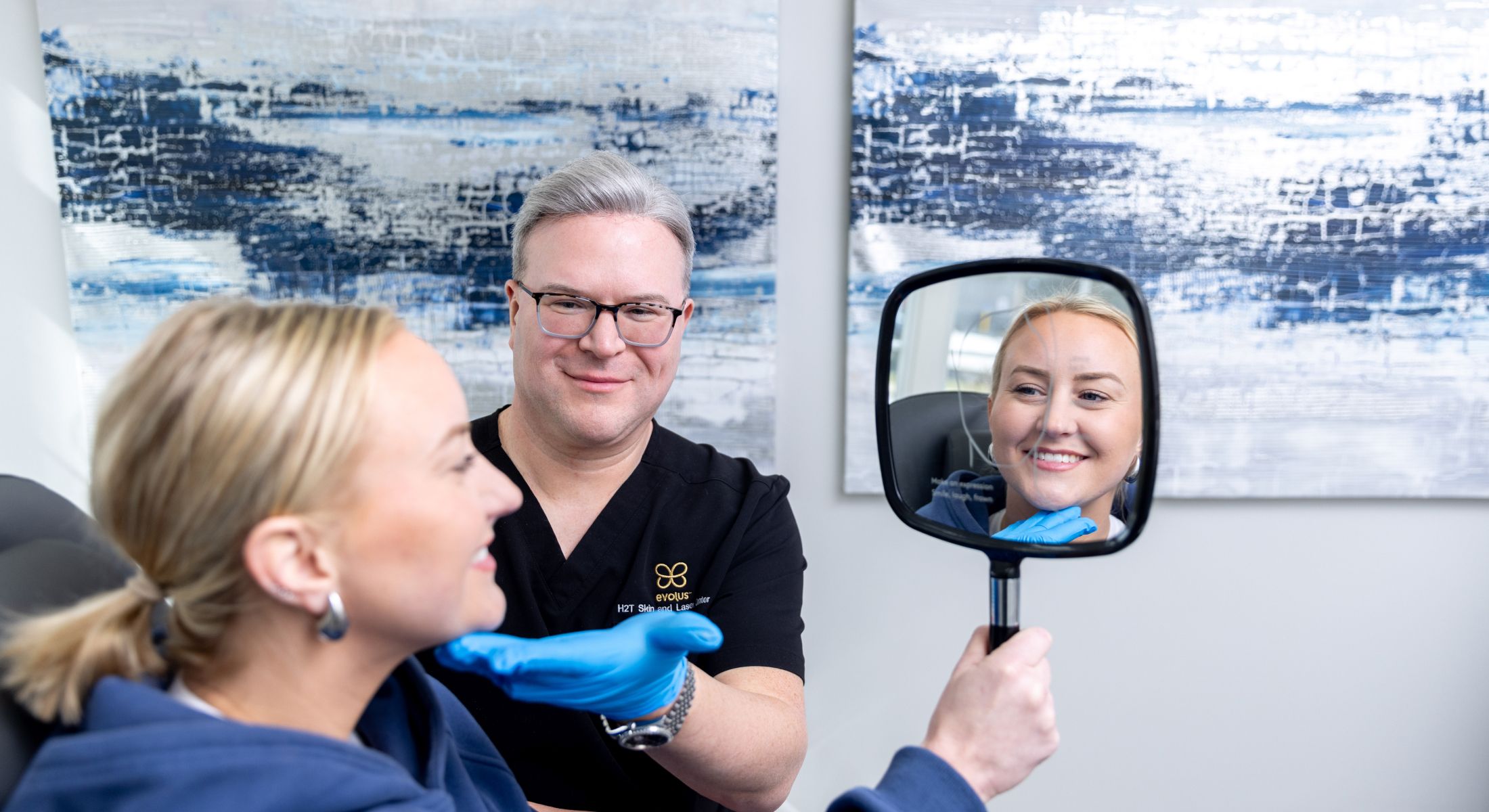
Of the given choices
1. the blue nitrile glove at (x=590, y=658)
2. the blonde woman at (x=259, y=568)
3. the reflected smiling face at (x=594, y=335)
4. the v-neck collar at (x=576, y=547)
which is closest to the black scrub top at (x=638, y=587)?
the v-neck collar at (x=576, y=547)

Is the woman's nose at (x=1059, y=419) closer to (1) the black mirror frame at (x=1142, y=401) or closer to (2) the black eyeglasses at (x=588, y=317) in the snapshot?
(1) the black mirror frame at (x=1142, y=401)

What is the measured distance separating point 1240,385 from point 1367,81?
0.61 metres

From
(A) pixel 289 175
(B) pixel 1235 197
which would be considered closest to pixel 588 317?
(A) pixel 289 175

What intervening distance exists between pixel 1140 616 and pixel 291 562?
5.69ft

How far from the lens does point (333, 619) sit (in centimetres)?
66

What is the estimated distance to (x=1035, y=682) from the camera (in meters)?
0.76

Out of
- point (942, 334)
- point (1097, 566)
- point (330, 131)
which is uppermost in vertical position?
point (330, 131)

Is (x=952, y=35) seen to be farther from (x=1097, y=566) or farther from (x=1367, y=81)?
(x=1097, y=566)

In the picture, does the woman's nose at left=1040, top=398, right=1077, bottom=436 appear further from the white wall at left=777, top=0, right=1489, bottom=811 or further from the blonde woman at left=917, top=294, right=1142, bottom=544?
the white wall at left=777, top=0, right=1489, bottom=811

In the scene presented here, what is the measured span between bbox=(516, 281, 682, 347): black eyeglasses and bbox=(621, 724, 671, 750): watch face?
0.51 meters

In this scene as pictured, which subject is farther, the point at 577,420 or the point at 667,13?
the point at 667,13

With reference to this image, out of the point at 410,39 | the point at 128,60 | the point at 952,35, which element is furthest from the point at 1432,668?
the point at 128,60

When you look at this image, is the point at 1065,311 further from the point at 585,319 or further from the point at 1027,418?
the point at 585,319

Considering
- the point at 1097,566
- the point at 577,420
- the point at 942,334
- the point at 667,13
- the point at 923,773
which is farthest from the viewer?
the point at 1097,566
